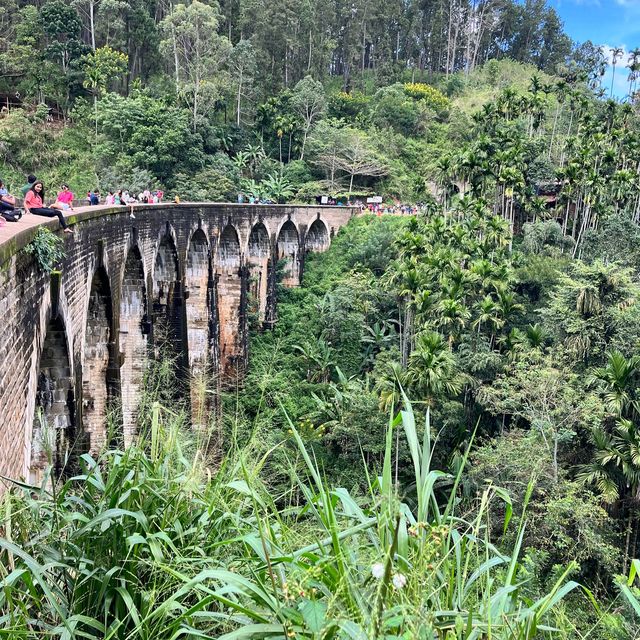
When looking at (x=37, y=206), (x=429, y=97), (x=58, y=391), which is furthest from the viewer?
(x=429, y=97)

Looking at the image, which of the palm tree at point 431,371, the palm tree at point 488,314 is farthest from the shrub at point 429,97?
the palm tree at point 431,371

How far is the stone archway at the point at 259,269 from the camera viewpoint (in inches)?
1378

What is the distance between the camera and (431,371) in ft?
69.5

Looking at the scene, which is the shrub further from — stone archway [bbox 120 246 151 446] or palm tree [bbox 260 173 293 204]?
stone archway [bbox 120 246 151 446]

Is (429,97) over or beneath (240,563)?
over

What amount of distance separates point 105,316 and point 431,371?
11395 mm

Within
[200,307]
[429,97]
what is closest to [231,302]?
[200,307]

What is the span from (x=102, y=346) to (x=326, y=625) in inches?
442

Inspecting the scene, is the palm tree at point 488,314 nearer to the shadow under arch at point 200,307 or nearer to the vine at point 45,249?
the shadow under arch at point 200,307

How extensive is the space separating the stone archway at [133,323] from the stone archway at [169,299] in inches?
110

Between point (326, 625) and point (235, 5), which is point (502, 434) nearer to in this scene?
point (326, 625)

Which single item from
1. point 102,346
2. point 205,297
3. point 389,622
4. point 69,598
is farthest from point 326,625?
point 205,297

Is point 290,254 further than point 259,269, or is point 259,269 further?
point 290,254

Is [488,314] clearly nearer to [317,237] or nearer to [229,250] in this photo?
[229,250]
